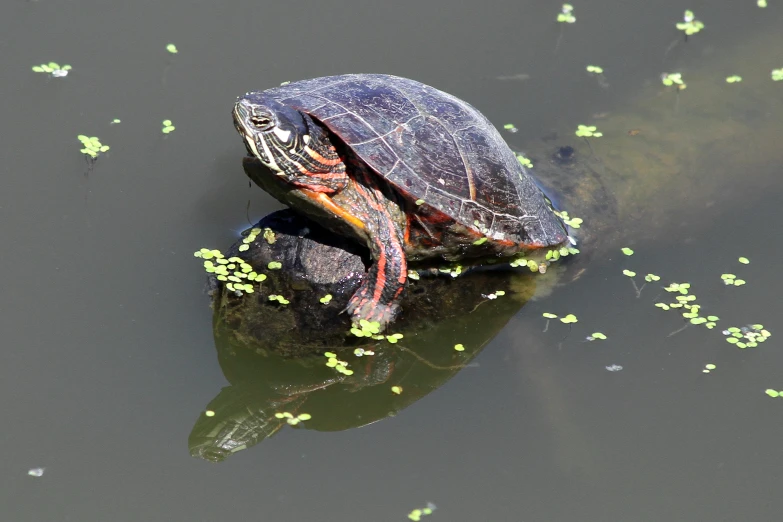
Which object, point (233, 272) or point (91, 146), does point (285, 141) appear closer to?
point (233, 272)

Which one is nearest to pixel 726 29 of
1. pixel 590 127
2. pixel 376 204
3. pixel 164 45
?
pixel 590 127

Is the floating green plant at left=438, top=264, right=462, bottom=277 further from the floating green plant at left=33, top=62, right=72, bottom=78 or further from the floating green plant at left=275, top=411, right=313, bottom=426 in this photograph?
the floating green plant at left=33, top=62, right=72, bottom=78

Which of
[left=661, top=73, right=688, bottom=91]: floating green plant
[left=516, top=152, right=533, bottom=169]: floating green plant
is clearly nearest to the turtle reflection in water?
[left=516, top=152, right=533, bottom=169]: floating green plant

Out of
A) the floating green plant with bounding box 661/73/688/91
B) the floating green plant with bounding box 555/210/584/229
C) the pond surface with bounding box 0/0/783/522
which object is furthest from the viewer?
the floating green plant with bounding box 661/73/688/91

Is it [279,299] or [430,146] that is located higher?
[430,146]

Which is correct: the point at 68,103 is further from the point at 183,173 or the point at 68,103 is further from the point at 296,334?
the point at 296,334

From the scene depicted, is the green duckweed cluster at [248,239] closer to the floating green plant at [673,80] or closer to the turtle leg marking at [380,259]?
the turtle leg marking at [380,259]

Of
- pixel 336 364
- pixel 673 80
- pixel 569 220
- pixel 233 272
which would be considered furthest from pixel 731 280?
pixel 233 272
